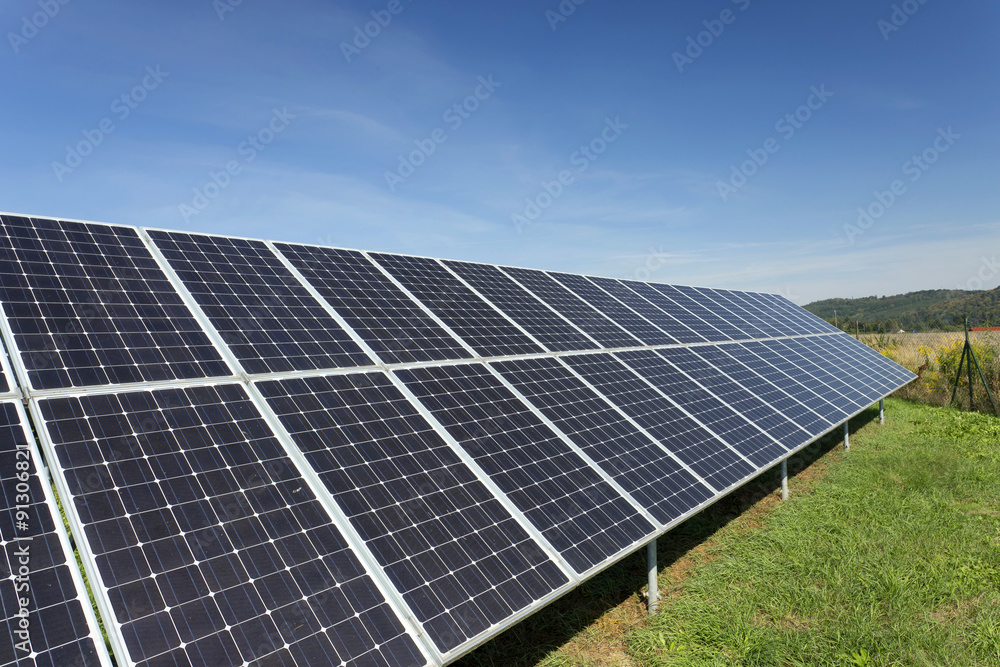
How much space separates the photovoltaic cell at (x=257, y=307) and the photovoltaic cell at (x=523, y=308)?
4.86m

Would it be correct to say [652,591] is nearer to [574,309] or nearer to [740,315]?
[574,309]

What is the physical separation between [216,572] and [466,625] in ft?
7.62

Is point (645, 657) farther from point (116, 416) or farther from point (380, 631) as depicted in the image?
point (116, 416)

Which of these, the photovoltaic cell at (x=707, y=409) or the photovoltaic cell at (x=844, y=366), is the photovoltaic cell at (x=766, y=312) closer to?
the photovoltaic cell at (x=844, y=366)

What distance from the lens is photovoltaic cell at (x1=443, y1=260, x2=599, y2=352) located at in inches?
488

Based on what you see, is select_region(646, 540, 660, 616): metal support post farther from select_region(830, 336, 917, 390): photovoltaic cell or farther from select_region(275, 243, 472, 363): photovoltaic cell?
select_region(830, 336, 917, 390): photovoltaic cell

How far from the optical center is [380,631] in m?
4.80

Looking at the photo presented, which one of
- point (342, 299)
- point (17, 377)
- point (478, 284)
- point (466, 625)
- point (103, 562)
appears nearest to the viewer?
point (103, 562)

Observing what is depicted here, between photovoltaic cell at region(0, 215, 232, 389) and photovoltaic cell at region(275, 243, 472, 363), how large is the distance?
254 cm

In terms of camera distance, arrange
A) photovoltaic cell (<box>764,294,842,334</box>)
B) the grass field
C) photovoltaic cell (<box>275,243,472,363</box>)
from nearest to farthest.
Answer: the grass field
photovoltaic cell (<box>275,243,472,363</box>)
photovoltaic cell (<box>764,294,842,334</box>)

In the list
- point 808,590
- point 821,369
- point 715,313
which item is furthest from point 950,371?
point 808,590

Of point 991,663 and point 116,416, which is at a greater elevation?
point 116,416

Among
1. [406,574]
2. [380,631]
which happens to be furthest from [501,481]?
[380,631]

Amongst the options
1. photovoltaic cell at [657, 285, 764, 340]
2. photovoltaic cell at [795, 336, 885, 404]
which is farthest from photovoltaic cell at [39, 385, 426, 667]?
photovoltaic cell at [795, 336, 885, 404]
